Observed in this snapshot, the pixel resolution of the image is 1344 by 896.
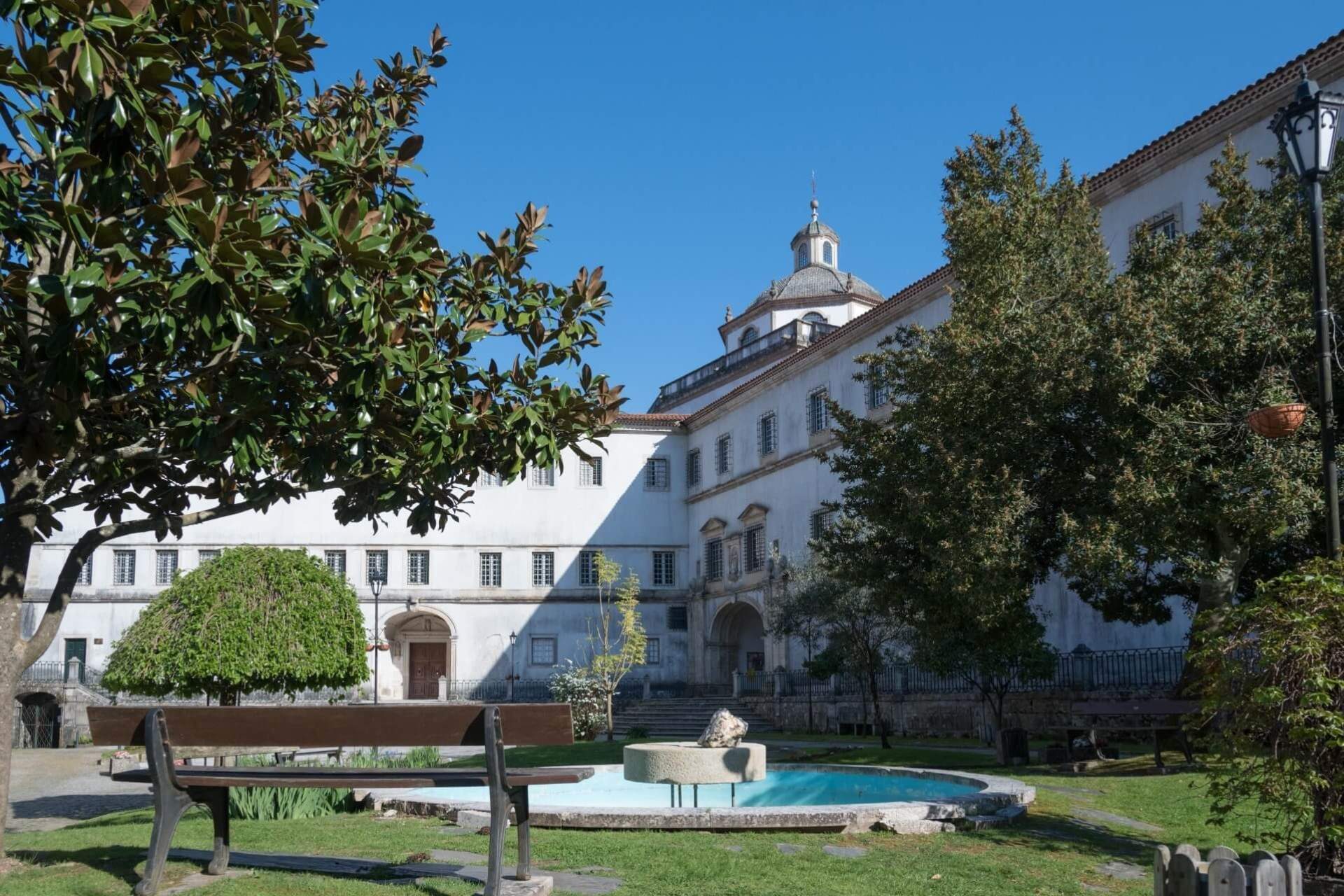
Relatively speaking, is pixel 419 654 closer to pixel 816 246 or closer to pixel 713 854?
pixel 816 246

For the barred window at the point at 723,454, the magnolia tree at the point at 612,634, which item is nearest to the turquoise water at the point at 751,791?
the magnolia tree at the point at 612,634

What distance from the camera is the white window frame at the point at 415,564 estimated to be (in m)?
45.5

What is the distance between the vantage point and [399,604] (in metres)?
45.1

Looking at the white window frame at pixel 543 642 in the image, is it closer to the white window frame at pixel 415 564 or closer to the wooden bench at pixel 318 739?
the white window frame at pixel 415 564

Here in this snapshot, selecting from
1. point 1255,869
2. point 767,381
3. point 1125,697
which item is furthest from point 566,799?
point 767,381

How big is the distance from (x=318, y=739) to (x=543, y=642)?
3879 centimetres

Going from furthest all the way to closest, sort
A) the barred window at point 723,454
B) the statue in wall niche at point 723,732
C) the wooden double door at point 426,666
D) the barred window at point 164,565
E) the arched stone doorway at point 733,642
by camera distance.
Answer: the wooden double door at point 426,666, the barred window at point 164,565, the barred window at point 723,454, the arched stone doorway at point 733,642, the statue in wall niche at point 723,732

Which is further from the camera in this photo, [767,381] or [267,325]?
[767,381]

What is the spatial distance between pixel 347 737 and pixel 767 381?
32.9m

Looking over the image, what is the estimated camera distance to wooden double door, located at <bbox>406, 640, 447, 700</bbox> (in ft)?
155

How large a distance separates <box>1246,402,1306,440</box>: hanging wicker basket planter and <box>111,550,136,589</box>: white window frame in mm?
43369

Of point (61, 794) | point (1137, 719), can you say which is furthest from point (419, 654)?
point (1137, 719)

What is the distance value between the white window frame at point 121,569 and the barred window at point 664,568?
1922cm

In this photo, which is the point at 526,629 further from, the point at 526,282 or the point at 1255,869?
the point at 1255,869
